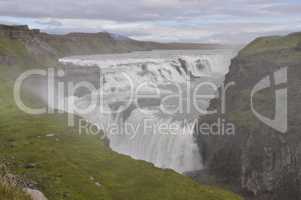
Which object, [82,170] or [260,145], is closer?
[82,170]

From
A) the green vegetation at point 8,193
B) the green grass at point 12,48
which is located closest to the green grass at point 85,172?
the green vegetation at point 8,193

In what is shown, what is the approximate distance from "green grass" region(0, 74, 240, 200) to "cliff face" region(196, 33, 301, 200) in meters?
17.7

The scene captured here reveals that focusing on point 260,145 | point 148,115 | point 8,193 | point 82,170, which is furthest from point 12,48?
point 8,193

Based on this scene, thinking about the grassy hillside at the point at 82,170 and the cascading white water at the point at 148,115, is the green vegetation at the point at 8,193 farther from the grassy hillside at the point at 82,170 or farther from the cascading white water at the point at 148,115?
the cascading white water at the point at 148,115

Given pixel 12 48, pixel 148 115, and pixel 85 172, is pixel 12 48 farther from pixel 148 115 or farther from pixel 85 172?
pixel 85 172

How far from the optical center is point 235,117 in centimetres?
6969

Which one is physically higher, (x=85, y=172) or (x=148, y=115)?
(x=148, y=115)

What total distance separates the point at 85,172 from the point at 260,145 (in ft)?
92.8

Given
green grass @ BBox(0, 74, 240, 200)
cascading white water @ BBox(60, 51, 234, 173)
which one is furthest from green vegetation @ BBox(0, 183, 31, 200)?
cascading white water @ BBox(60, 51, 234, 173)

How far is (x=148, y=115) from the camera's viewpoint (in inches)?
3216

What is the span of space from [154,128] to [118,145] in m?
6.55

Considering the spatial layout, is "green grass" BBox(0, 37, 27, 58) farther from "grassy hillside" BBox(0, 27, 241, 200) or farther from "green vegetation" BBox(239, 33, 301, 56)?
"grassy hillside" BBox(0, 27, 241, 200)

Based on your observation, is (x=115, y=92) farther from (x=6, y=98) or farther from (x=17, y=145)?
(x=17, y=145)

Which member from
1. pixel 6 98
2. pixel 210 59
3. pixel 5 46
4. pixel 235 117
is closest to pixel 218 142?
pixel 235 117
